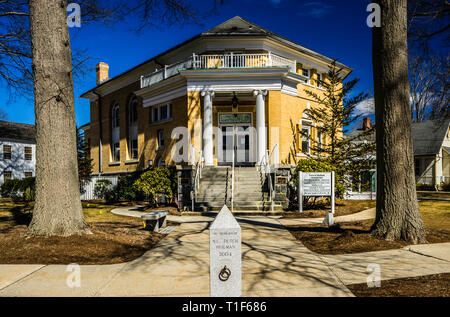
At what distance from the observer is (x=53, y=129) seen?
670 centimetres

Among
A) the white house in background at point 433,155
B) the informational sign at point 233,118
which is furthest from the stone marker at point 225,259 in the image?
the white house in background at point 433,155

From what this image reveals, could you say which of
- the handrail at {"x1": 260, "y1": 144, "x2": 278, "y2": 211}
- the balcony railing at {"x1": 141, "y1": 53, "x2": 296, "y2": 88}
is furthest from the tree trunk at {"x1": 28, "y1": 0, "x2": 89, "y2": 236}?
the balcony railing at {"x1": 141, "y1": 53, "x2": 296, "y2": 88}

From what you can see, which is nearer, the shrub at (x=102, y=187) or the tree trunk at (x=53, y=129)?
the tree trunk at (x=53, y=129)

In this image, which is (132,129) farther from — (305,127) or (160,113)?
(305,127)

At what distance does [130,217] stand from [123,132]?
16714 mm

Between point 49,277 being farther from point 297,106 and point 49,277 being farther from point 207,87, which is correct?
point 297,106

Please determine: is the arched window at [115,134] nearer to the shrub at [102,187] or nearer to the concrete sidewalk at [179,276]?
the shrub at [102,187]

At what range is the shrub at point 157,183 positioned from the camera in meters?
14.6

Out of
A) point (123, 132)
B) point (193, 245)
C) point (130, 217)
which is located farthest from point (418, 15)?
point (123, 132)

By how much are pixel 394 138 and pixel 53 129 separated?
772cm

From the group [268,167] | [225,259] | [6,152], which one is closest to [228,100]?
[268,167]

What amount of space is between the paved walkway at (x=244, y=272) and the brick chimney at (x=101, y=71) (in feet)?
104

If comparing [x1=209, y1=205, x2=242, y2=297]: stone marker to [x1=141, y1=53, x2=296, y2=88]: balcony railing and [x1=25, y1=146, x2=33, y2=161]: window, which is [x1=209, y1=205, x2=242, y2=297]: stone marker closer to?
[x1=141, y1=53, x2=296, y2=88]: balcony railing

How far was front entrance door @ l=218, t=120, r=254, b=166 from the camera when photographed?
63.4 feet
